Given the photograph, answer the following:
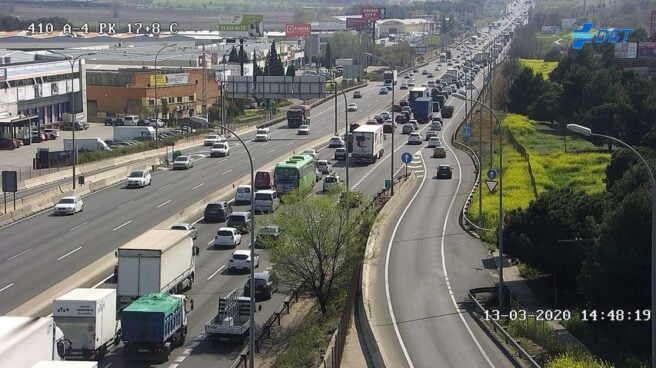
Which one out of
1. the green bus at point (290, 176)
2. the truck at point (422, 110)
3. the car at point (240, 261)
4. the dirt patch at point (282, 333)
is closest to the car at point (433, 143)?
the truck at point (422, 110)

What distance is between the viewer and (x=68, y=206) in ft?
170

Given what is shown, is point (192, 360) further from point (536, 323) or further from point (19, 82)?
point (19, 82)

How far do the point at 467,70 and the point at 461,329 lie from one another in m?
131

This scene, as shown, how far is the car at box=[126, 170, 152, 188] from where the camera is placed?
198 ft

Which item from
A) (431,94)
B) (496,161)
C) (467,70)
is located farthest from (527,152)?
(467,70)

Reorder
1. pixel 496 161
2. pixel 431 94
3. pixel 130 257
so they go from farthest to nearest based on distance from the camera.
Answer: pixel 431 94 < pixel 496 161 < pixel 130 257

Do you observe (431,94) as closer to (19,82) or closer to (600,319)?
(19,82)

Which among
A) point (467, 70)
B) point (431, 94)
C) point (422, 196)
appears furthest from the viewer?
point (467, 70)

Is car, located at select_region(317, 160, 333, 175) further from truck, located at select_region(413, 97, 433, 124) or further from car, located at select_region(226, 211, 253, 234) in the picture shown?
truck, located at select_region(413, 97, 433, 124)

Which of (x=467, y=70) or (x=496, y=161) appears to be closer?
(x=496, y=161)

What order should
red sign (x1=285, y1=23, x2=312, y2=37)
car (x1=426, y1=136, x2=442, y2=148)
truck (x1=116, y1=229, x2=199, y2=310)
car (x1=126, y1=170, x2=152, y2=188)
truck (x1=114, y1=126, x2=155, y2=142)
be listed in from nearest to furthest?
truck (x1=116, y1=229, x2=199, y2=310)
car (x1=126, y1=170, x2=152, y2=188)
car (x1=426, y1=136, x2=442, y2=148)
truck (x1=114, y1=126, x2=155, y2=142)
red sign (x1=285, y1=23, x2=312, y2=37)

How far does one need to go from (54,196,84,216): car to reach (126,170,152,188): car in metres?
7.75

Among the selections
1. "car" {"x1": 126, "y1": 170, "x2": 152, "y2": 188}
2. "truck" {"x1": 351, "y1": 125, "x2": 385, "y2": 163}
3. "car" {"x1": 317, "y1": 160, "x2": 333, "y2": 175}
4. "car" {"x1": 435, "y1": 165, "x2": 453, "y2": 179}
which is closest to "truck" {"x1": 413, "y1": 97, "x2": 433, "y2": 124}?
"truck" {"x1": 351, "y1": 125, "x2": 385, "y2": 163}

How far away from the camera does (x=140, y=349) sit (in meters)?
28.9
